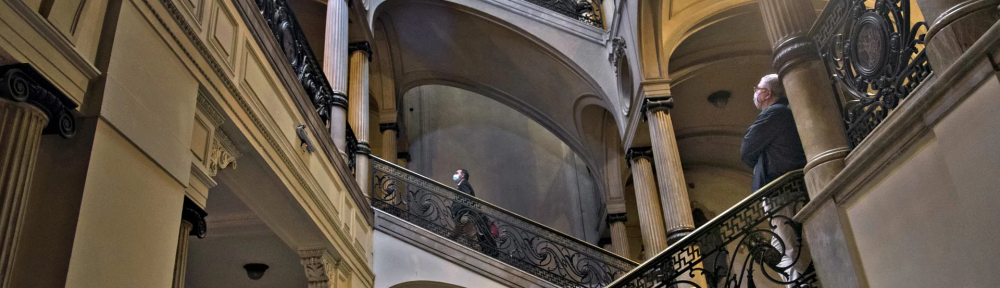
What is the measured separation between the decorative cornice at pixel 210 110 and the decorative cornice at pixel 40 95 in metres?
1.06

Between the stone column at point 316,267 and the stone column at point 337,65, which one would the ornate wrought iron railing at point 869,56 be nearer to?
the stone column at point 316,267

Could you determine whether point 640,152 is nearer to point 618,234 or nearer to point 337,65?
point 618,234

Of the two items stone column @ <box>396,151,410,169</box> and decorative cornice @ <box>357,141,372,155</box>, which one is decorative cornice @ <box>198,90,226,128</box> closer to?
decorative cornice @ <box>357,141,372,155</box>

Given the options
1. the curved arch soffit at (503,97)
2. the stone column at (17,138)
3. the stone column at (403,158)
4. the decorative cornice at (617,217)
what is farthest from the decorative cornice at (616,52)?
the stone column at (17,138)

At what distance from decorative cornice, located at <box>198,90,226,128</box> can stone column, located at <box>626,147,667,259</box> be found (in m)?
6.24

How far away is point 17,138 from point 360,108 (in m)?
6.29

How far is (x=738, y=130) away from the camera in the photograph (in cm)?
1364

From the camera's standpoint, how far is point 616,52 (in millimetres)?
10391

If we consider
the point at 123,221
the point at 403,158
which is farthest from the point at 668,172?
the point at 403,158

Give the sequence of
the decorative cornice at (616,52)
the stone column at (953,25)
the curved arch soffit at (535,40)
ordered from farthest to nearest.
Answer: the curved arch soffit at (535,40) → the decorative cornice at (616,52) → the stone column at (953,25)

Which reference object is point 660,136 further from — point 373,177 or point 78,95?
point 78,95

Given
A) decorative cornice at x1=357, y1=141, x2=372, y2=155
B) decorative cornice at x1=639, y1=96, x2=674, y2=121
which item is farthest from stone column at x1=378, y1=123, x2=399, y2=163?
decorative cornice at x1=639, y1=96, x2=674, y2=121

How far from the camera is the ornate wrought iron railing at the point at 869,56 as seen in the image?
295 cm

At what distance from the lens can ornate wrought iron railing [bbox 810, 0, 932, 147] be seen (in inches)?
116
